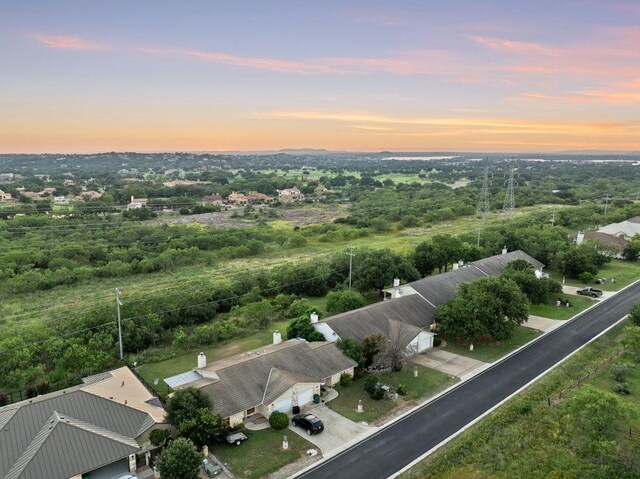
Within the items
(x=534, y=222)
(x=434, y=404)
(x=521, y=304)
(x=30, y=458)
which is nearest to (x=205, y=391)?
(x=30, y=458)

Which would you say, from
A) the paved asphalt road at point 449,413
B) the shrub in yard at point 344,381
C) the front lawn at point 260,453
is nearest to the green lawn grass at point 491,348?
the paved asphalt road at point 449,413

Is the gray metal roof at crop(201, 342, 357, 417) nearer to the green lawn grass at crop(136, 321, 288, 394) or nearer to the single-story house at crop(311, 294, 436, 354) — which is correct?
the single-story house at crop(311, 294, 436, 354)

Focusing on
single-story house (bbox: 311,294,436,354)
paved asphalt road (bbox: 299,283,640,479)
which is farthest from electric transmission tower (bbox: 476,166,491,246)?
single-story house (bbox: 311,294,436,354)

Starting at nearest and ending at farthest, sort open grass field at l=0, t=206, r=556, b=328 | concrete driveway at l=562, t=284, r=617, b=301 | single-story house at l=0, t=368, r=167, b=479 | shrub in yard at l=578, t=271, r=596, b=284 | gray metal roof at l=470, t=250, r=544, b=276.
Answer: single-story house at l=0, t=368, r=167, b=479 < open grass field at l=0, t=206, r=556, b=328 < gray metal roof at l=470, t=250, r=544, b=276 < concrete driveway at l=562, t=284, r=617, b=301 < shrub in yard at l=578, t=271, r=596, b=284

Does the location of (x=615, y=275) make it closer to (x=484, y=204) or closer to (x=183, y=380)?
(x=484, y=204)

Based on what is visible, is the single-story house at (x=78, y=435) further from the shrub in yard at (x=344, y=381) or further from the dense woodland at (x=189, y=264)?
the shrub in yard at (x=344, y=381)

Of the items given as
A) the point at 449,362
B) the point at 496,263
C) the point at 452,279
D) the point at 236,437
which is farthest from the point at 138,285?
the point at 496,263
